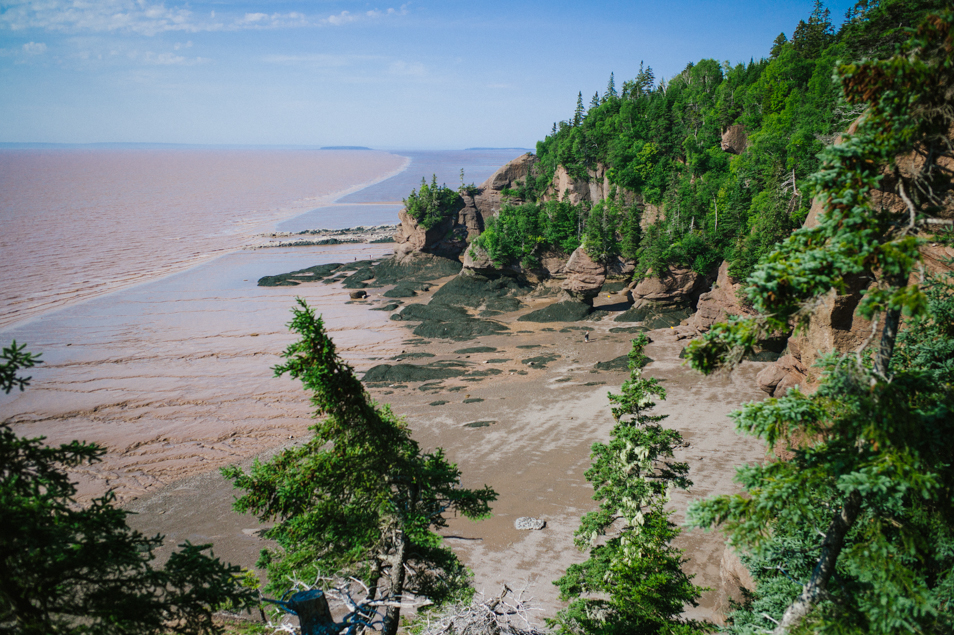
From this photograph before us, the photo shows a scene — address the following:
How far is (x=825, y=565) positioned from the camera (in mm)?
6078

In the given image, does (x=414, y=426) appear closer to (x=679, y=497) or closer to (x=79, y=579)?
(x=679, y=497)

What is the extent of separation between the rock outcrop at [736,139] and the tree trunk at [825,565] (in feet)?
198

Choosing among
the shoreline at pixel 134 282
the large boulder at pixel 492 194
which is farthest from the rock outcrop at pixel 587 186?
the shoreline at pixel 134 282

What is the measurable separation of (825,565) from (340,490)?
7.59m

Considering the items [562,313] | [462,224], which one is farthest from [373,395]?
[462,224]

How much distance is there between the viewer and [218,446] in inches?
1227

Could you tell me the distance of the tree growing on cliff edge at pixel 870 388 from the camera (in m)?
5.12

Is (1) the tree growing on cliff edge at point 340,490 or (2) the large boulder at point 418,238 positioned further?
(2) the large boulder at point 418,238

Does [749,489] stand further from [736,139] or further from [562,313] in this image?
[736,139]

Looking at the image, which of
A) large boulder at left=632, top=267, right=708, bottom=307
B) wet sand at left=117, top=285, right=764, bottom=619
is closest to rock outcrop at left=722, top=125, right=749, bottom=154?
large boulder at left=632, top=267, right=708, bottom=307

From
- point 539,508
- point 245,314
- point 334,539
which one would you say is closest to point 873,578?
point 334,539

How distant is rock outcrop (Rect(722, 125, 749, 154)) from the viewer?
56594mm

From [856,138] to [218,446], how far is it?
3422 centimetres

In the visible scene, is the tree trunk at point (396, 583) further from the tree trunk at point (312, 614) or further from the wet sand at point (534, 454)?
the wet sand at point (534, 454)
